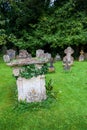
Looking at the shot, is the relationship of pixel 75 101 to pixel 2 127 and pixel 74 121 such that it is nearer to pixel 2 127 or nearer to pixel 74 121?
pixel 74 121

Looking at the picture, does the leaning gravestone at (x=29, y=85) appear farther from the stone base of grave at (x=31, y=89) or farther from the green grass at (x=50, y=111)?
the green grass at (x=50, y=111)

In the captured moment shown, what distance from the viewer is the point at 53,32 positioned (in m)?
22.6

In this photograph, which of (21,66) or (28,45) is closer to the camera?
(21,66)

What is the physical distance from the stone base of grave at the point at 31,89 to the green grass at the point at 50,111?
22cm

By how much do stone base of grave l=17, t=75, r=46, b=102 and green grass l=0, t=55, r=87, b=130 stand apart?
0.74 ft

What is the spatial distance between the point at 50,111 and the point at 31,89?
3.23 feet

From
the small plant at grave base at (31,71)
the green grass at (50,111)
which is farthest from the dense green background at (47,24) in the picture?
the small plant at grave base at (31,71)

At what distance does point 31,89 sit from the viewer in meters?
9.52

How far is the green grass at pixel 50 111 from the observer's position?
823cm

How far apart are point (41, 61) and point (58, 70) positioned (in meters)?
6.14

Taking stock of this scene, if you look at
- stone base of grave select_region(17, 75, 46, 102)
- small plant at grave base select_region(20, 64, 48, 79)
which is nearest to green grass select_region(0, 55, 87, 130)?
stone base of grave select_region(17, 75, 46, 102)

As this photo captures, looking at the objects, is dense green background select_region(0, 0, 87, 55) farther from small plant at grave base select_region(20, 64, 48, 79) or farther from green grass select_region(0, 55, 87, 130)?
small plant at grave base select_region(20, 64, 48, 79)

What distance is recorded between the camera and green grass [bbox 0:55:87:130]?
27.0 ft

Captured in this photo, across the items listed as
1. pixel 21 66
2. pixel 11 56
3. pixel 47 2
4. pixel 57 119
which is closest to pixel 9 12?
pixel 47 2
